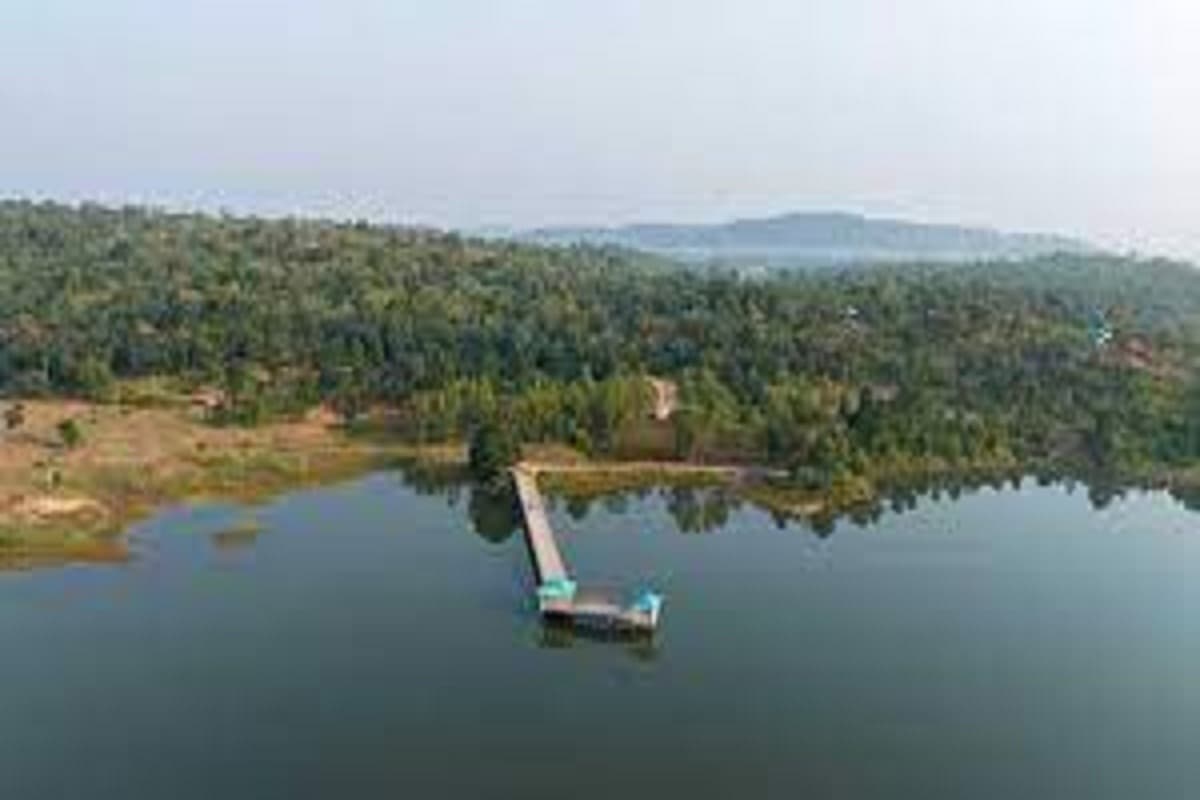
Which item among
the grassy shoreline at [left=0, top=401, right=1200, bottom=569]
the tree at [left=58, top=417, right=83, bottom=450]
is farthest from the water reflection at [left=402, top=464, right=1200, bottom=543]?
the tree at [left=58, top=417, right=83, bottom=450]

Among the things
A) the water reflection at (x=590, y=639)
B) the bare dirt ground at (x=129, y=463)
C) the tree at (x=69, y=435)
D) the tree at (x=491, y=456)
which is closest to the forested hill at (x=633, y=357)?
the bare dirt ground at (x=129, y=463)

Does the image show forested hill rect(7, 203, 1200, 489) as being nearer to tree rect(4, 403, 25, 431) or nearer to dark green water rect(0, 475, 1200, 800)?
tree rect(4, 403, 25, 431)

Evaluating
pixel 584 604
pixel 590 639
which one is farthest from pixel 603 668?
pixel 584 604

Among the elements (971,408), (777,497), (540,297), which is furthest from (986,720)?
(540,297)

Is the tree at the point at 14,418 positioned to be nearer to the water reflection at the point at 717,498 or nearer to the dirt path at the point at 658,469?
the water reflection at the point at 717,498

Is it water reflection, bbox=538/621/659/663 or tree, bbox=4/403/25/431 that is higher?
tree, bbox=4/403/25/431

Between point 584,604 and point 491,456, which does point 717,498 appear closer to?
point 491,456
